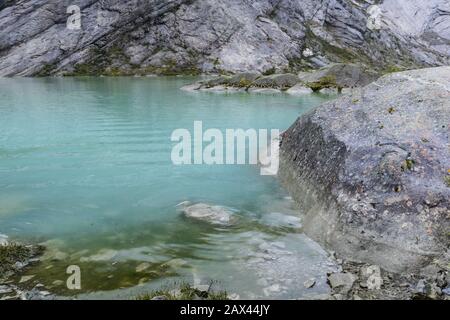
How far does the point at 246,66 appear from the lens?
9938 cm

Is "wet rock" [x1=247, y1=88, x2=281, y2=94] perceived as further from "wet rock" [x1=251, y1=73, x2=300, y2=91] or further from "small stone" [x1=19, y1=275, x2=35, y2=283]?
"small stone" [x1=19, y1=275, x2=35, y2=283]

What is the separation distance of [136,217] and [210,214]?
76.7 inches

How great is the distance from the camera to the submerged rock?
1138cm

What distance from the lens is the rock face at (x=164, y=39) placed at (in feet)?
324

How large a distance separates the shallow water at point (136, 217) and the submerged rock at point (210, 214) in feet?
0.96

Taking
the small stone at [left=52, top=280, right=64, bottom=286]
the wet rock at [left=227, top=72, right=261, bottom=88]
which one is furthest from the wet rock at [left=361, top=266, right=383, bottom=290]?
the wet rock at [left=227, top=72, right=261, bottom=88]

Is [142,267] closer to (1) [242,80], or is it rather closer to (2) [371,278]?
(2) [371,278]

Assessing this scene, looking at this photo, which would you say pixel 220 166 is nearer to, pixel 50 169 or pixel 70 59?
pixel 50 169

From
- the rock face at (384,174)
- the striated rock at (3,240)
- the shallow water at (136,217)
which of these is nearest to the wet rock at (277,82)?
the shallow water at (136,217)

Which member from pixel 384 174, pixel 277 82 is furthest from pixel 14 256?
pixel 277 82

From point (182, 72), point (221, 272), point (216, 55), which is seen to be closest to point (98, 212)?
point (221, 272)

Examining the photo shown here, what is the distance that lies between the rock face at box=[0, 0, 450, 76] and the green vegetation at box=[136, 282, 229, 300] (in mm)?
90752

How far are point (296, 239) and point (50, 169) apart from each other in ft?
34.5

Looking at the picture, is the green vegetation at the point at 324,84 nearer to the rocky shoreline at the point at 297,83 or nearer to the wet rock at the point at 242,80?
the rocky shoreline at the point at 297,83
